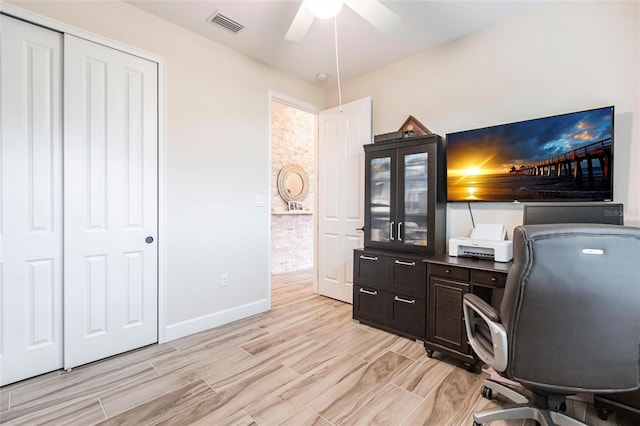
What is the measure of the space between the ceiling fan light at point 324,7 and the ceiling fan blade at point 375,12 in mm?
71

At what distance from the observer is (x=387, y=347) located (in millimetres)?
2486

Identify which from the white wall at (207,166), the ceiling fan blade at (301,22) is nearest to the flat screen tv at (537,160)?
the ceiling fan blade at (301,22)

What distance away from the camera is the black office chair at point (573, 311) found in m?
1.19

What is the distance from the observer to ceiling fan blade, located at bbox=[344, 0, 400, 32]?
1.83m

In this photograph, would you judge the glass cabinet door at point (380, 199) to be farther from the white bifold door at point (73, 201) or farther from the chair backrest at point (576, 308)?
the white bifold door at point (73, 201)

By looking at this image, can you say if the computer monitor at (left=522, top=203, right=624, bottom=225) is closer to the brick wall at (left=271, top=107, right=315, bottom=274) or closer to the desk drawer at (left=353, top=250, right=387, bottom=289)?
the desk drawer at (left=353, top=250, right=387, bottom=289)

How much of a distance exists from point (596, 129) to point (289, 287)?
12.2 feet

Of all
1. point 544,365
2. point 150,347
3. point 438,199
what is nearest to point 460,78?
point 438,199

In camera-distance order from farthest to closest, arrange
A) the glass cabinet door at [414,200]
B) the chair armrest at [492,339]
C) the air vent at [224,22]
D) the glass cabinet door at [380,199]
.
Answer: the glass cabinet door at [380,199]
the glass cabinet door at [414,200]
the air vent at [224,22]
the chair armrest at [492,339]

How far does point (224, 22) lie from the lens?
256 centimetres

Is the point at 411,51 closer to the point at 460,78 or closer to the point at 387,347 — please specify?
the point at 460,78

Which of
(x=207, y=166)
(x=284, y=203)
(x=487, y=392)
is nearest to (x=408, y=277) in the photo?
(x=487, y=392)

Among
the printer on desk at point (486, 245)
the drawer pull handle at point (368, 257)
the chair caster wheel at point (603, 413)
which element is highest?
the printer on desk at point (486, 245)

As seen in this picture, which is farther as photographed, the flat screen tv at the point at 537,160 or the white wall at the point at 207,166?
the white wall at the point at 207,166
